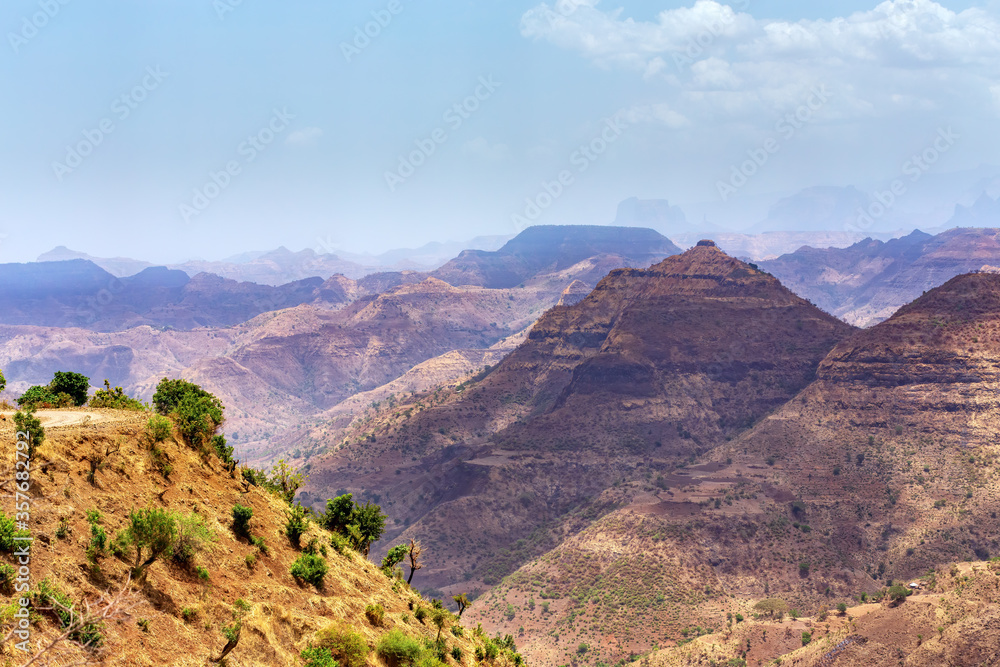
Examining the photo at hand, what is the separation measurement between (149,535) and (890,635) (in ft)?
238

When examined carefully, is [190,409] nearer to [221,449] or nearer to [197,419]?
[197,419]

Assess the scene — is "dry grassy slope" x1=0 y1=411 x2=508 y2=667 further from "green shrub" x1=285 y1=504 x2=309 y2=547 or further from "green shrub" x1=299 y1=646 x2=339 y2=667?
"green shrub" x1=285 y1=504 x2=309 y2=547

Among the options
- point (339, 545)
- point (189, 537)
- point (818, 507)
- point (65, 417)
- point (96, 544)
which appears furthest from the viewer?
point (818, 507)

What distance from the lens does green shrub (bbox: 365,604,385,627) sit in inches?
1244

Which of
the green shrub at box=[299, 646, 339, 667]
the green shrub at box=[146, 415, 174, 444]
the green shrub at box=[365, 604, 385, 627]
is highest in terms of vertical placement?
the green shrub at box=[146, 415, 174, 444]

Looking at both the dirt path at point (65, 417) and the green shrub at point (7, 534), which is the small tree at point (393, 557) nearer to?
the dirt path at point (65, 417)

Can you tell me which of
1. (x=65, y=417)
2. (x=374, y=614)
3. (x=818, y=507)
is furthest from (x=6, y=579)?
(x=818, y=507)

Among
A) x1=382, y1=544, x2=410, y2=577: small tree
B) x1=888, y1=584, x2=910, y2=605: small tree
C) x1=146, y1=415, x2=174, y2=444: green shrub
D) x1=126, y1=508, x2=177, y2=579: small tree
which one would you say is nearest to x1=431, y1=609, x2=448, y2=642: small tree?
x1=382, y1=544, x2=410, y2=577: small tree

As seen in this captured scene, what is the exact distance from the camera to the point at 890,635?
64.8 meters

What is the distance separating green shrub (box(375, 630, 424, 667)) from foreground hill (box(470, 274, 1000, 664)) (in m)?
65.0

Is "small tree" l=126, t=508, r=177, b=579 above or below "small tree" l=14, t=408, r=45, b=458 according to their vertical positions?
below

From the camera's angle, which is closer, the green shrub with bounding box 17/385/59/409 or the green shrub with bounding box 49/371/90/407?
the green shrub with bounding box 17/385/59/409

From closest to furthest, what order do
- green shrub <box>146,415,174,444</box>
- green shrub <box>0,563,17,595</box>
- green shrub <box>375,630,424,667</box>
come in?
green shrub <box>0,563,17,595</box> < green shrub <box>375,630,424,667</box> < green shrub <box>146,415,174,444</box>

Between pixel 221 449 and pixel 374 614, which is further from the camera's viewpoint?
pixel 221 449
